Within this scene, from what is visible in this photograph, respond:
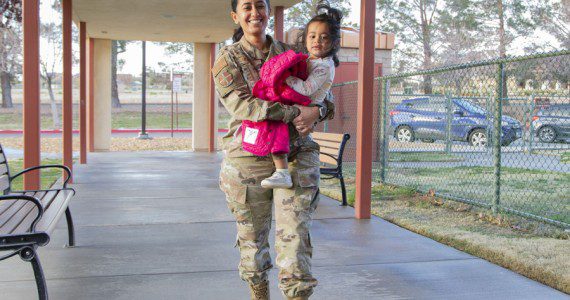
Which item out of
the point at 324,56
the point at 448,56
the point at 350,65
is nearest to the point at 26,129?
the point at 324,56

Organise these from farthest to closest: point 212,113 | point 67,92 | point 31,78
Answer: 1. point 212,113
2. point 67,92
3. point 31,78

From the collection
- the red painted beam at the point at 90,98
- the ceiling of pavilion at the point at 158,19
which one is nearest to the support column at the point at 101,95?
the red painted beam at the point at 90,98

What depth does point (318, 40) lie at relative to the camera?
10.3 feet

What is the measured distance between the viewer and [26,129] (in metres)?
6.34

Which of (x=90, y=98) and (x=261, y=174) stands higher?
(x=90, y=98)

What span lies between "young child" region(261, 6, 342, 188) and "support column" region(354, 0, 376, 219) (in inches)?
121

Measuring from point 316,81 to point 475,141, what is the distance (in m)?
11.2

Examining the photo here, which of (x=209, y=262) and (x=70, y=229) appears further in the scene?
(x=70, y=229)

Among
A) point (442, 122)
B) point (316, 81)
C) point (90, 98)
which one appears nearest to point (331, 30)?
point (316, 81)

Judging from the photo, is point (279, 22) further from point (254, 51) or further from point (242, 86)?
point (242, 86)

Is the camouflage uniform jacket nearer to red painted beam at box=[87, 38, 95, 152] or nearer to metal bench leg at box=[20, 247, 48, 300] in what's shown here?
metal bench leg at box=[20, 247, 48, 300]

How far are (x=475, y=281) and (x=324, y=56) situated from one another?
2.02 meters

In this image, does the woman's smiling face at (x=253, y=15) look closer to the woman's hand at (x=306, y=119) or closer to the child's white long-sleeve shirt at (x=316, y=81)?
the child's white long-sleeve shirt at (x=316, y=81)

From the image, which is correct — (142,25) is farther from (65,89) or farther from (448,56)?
(448,56)
